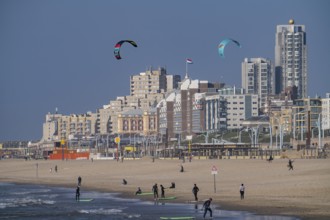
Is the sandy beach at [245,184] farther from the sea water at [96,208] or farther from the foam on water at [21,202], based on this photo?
the foam on water at [21,202]

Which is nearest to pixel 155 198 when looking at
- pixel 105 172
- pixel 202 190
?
pixel 202 190

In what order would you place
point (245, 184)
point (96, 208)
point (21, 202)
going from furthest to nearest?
1. point (245, 184)
2. point (21, 202)
3. point (96, 208)

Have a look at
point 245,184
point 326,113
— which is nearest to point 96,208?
point 245,184

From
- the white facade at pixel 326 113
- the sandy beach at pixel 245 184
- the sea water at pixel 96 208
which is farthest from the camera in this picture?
the white facade at pixel 326 113

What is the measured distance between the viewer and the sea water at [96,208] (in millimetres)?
37906

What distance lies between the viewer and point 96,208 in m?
43.0

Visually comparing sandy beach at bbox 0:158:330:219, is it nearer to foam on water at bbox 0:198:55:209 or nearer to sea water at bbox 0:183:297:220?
sea water at bbox 0:183:297:220

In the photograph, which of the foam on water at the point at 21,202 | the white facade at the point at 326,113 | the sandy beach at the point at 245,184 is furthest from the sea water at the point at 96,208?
the white facade at the point at 326,113

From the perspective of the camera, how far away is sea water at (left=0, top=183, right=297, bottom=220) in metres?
37.9

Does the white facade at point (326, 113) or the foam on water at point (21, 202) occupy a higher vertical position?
the white facade at point (326, 113)

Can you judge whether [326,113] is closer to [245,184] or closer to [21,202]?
[245,184]

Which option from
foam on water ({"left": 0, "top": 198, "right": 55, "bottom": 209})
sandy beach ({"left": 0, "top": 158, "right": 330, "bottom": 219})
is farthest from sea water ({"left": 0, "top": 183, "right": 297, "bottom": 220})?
sandy beach ({"left": 0, "top": 158, "right": 330, "bottom": 219})

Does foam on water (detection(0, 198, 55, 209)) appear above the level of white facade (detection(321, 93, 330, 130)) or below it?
below

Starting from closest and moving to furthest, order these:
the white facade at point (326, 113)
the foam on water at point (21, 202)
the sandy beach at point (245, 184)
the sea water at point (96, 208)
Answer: the sea water at point (96, 208) < the sandy beach at point (245, 184) < the foam on water at point (21, 202) < the white facade at point (326, 113)
